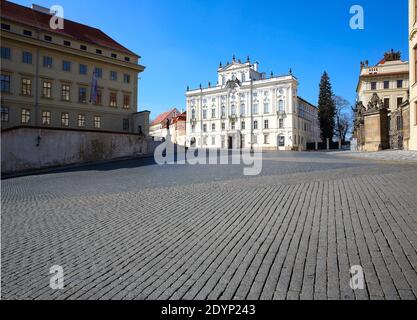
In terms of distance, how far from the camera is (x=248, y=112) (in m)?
76.0

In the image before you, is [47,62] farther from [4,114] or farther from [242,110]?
[242,110]

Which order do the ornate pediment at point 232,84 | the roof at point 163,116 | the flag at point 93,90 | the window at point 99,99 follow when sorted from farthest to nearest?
the roof at point 163,116 → the ornate pediment at point 232,84 → the window at point 99,99 → the flag at point 93,90

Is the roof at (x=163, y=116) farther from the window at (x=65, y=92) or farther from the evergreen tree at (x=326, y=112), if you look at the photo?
the window at (x=65, y=92)

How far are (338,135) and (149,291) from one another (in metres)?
82.5

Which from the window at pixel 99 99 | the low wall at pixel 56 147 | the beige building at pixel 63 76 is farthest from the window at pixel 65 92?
the low wall at pixel 56 147

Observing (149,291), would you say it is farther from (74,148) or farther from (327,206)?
(74,148)

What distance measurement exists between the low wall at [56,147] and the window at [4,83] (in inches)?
487

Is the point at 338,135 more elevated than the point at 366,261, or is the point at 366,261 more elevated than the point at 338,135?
the point at 338,135

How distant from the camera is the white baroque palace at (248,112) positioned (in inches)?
2793

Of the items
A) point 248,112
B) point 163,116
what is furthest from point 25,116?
point 163,116

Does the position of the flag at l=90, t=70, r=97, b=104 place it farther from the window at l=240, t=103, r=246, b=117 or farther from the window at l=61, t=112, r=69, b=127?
the window at l=240, t=103, r=246, b=117

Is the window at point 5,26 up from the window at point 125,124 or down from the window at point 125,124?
up

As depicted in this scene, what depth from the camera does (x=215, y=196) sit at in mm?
9422
